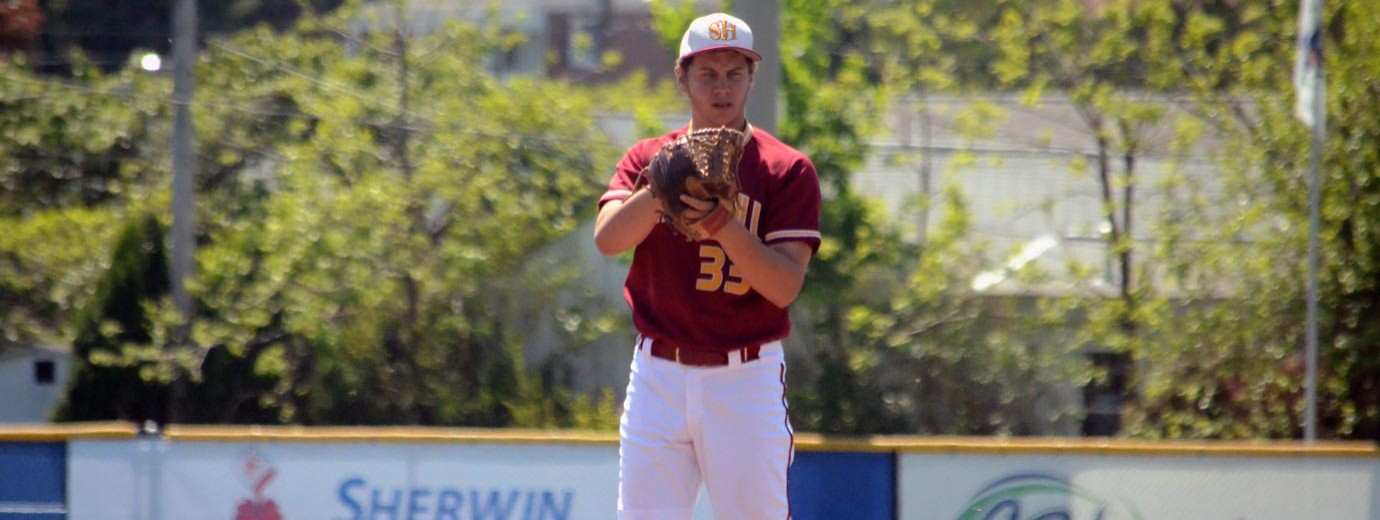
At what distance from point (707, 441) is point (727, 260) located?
0.43 meters

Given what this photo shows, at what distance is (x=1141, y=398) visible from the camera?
10.0 m

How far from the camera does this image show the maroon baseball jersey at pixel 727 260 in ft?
10.7

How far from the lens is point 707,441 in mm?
3252

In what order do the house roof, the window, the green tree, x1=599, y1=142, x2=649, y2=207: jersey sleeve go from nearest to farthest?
x1=599, y1=142, x2=649, y2=207: jersey sleeve → the green tree → the house roof → the window

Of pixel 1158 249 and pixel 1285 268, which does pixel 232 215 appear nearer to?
pixel 1158 249

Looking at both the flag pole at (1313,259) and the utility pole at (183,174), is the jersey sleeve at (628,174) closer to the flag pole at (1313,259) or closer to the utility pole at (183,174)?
the flag pole at (1313,259)

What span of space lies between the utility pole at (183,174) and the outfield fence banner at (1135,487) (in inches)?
A: 342

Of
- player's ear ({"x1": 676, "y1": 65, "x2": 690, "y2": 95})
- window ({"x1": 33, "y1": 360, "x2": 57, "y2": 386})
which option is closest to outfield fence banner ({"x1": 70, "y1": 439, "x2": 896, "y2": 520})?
player's ear ({"x1": 676, "y1": 65, "x2": 690, "y2": 95})

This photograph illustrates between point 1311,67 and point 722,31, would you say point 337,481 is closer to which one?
point 722,31

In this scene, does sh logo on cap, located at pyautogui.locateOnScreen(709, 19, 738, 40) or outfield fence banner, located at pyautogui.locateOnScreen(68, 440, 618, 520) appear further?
outfield fence banner, located at pyautogui.locateOnScreen(68, 440, 618, 520)

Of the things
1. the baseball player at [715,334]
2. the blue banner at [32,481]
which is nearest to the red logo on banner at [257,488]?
the blue banner at [32,481]

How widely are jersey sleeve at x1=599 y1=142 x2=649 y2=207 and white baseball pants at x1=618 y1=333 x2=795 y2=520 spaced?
0.36 meters

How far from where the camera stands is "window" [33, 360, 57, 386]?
48.6 feet

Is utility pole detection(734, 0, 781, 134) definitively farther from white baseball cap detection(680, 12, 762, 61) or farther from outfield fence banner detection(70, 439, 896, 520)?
white baseball cap detection(680, 12, 762, 61)
